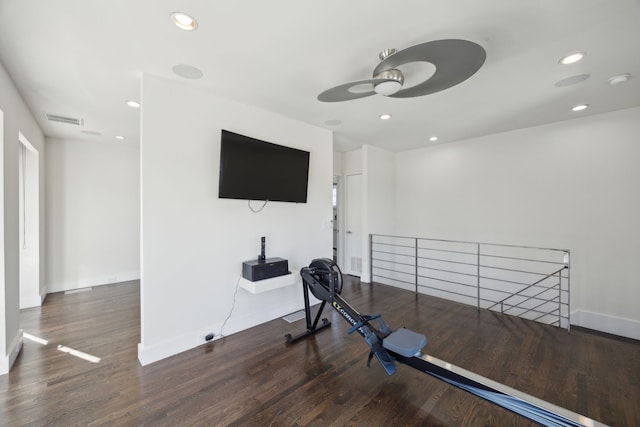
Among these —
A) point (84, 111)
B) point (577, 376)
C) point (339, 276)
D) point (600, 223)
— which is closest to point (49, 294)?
point (84, 111)

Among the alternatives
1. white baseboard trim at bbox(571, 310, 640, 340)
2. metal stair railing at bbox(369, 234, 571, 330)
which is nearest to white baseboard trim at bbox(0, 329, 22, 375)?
metal stair railing at bbox(369, 234, 571, 330)

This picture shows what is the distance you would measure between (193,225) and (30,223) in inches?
125

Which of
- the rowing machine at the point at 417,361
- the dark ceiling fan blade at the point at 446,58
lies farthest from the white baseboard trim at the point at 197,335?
the dark ceiling fan blade at the point at 446,58

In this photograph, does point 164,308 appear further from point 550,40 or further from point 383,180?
point 383,180

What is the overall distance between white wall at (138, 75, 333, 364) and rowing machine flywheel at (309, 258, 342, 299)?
79 centimetres

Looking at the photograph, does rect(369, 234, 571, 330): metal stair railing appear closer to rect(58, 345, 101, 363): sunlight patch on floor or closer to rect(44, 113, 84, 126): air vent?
rect(58, 345, 101, 363): sunlight patch on floor

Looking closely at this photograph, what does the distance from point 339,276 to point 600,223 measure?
3.68 metres

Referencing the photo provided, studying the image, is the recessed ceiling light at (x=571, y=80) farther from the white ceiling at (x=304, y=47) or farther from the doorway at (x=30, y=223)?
the doorway at (x=30, y=223)

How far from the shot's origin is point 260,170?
119 inches

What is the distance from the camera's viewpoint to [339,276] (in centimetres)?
265

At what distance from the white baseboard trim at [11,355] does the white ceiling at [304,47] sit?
2.49m

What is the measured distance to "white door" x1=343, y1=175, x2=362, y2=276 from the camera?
526 cm

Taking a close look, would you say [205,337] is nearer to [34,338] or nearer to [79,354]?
[79,354]

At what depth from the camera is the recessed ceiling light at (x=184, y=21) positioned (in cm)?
164
